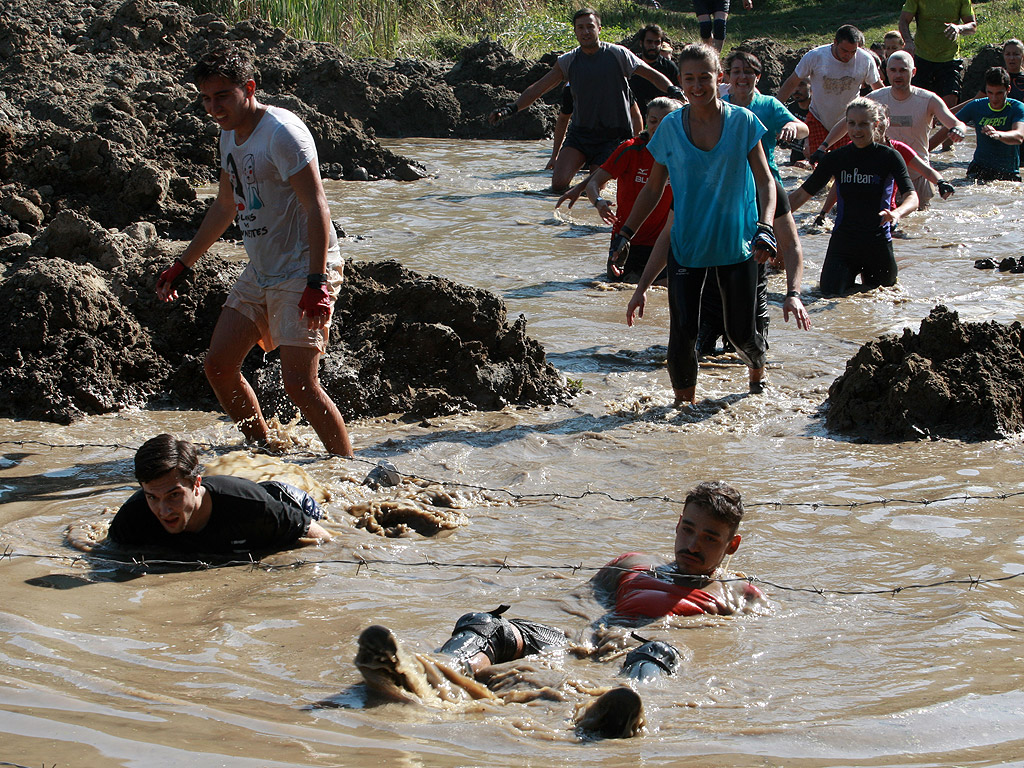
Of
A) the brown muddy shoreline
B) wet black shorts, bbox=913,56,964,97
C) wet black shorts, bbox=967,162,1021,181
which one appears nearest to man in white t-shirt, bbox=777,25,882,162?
wet black shorts, bbox=967,162,1021,181

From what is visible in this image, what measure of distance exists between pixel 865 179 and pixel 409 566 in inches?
233

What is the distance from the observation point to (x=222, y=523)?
4.55 m

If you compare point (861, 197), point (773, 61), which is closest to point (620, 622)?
point (861, 197)

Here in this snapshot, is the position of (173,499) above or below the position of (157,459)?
below

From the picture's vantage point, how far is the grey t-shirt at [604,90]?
432 inches

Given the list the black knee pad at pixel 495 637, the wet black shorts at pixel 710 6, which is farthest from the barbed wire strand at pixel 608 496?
the wet black shorts at pixel 710 6

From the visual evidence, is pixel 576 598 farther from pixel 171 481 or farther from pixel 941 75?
pixel 941 75

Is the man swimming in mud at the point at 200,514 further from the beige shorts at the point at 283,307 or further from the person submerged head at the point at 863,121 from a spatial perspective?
the person submerged head at the point at 863,121

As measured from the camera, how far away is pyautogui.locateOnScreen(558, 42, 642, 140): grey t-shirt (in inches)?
432

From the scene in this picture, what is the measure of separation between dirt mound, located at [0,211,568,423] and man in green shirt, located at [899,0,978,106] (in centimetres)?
985

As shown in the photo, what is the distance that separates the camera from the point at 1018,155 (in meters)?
14.2

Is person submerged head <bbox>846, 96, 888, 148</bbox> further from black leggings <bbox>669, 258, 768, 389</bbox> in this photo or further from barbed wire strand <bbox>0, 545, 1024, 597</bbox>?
barbed wire strand <bbox>0, 545, 1024, 597</bbox>

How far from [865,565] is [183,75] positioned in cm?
1402

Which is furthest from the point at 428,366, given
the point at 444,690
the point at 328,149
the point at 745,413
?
the point at 328,149
